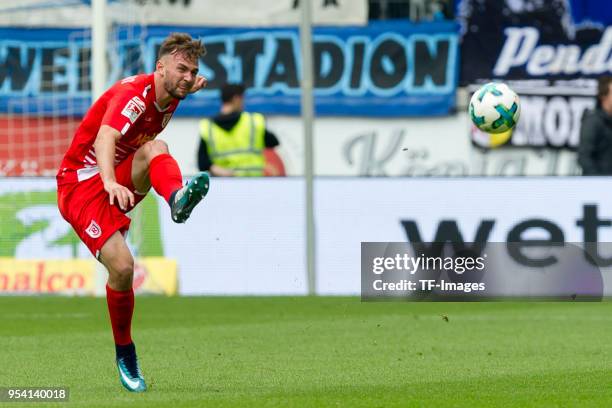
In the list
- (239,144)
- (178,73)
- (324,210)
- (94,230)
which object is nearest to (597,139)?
(324,210)

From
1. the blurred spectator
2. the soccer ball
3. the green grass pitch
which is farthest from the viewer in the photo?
the blurred spectator

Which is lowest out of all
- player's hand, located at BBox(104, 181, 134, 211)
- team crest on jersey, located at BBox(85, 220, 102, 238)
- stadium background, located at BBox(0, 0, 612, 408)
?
stadium background, located at BBox(0, 0, 612, 408)

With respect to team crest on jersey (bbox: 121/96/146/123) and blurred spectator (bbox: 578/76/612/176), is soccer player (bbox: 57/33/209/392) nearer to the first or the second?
team crest on jersey (bbox: 121/96/146/123)

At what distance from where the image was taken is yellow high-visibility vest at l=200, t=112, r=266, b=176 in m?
16.4

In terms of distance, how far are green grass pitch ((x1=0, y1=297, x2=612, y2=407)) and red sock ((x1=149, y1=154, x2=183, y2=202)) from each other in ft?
3.35

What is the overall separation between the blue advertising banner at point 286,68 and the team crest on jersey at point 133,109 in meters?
13.8

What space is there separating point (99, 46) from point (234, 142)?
171 centimetres

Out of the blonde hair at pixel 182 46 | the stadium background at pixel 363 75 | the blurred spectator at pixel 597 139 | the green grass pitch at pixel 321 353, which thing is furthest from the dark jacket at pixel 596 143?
the blonde hair at pixel 182 46

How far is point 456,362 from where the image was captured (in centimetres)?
952

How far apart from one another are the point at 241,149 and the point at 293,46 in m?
5.80

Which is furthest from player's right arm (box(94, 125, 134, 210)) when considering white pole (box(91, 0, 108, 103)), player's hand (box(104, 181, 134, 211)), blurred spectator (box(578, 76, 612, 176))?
blurred spectator (box(578, 76, 612, 176))

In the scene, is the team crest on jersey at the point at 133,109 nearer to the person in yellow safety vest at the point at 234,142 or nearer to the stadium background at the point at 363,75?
the person in yellow safety vest at the point at 234,142

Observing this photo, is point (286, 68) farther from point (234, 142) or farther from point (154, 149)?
point (154, 149)

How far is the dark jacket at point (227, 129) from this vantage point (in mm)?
16312
